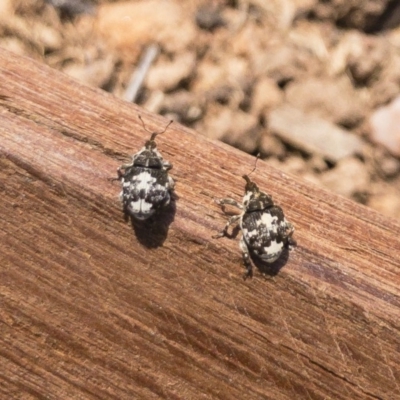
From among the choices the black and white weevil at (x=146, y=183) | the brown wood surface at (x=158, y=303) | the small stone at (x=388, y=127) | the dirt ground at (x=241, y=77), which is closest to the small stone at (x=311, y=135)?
the dirt ground at (x=241, y=77)

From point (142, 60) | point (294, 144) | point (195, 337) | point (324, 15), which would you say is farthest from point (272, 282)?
point (324, 15)

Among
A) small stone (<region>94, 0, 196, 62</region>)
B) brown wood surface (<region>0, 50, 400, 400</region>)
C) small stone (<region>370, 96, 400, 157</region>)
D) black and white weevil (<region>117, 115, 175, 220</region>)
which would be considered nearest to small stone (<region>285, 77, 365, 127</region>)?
small stone (<region>370, 96, 400, 157</region>)

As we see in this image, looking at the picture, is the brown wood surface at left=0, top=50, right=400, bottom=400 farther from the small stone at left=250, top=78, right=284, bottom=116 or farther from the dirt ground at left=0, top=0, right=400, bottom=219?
the small stone at left=250, top=78, right=284, bottom=116

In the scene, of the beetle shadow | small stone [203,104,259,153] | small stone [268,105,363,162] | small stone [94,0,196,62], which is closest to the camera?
the beetle shadow

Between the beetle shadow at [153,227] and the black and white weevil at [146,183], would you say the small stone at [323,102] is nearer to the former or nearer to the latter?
the black and white weevil at [146,183]

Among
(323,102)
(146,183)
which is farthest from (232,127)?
(146,183)

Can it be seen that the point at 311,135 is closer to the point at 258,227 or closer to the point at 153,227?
the point at 258,227

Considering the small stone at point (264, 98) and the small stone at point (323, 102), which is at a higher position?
the small stone at point (323, 102)
